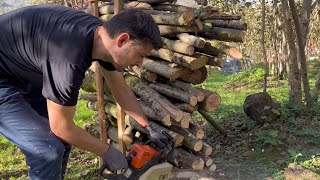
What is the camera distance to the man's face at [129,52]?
2.40 metres

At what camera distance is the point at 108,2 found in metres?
5.38

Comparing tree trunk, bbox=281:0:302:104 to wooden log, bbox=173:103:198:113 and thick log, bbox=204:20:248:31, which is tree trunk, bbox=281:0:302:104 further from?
wooden log, bbox=173:103:198:113

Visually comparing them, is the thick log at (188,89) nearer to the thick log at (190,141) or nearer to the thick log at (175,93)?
the thick log at (175,93)

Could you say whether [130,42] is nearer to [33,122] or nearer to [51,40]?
[51,40]

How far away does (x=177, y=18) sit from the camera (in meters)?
4.18

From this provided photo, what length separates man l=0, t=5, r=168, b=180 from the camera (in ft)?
7.81

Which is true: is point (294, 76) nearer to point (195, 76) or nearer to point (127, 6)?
point (195, 76)

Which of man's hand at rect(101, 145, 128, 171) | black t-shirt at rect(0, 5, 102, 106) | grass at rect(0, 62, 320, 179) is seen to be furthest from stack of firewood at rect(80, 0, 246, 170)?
black t-shirt at rect(0, 5, 102, 106)

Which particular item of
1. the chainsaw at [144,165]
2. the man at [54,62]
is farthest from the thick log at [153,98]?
the man at [54,62]

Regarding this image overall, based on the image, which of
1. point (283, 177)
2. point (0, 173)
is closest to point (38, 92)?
point (0, 173)

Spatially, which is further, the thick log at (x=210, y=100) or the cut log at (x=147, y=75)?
the cut log at (x=147, y=75)

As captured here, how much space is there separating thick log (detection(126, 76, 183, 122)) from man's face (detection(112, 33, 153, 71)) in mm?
1704

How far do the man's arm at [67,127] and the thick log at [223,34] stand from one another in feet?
7.55

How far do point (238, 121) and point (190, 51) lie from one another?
2174 millimetres
